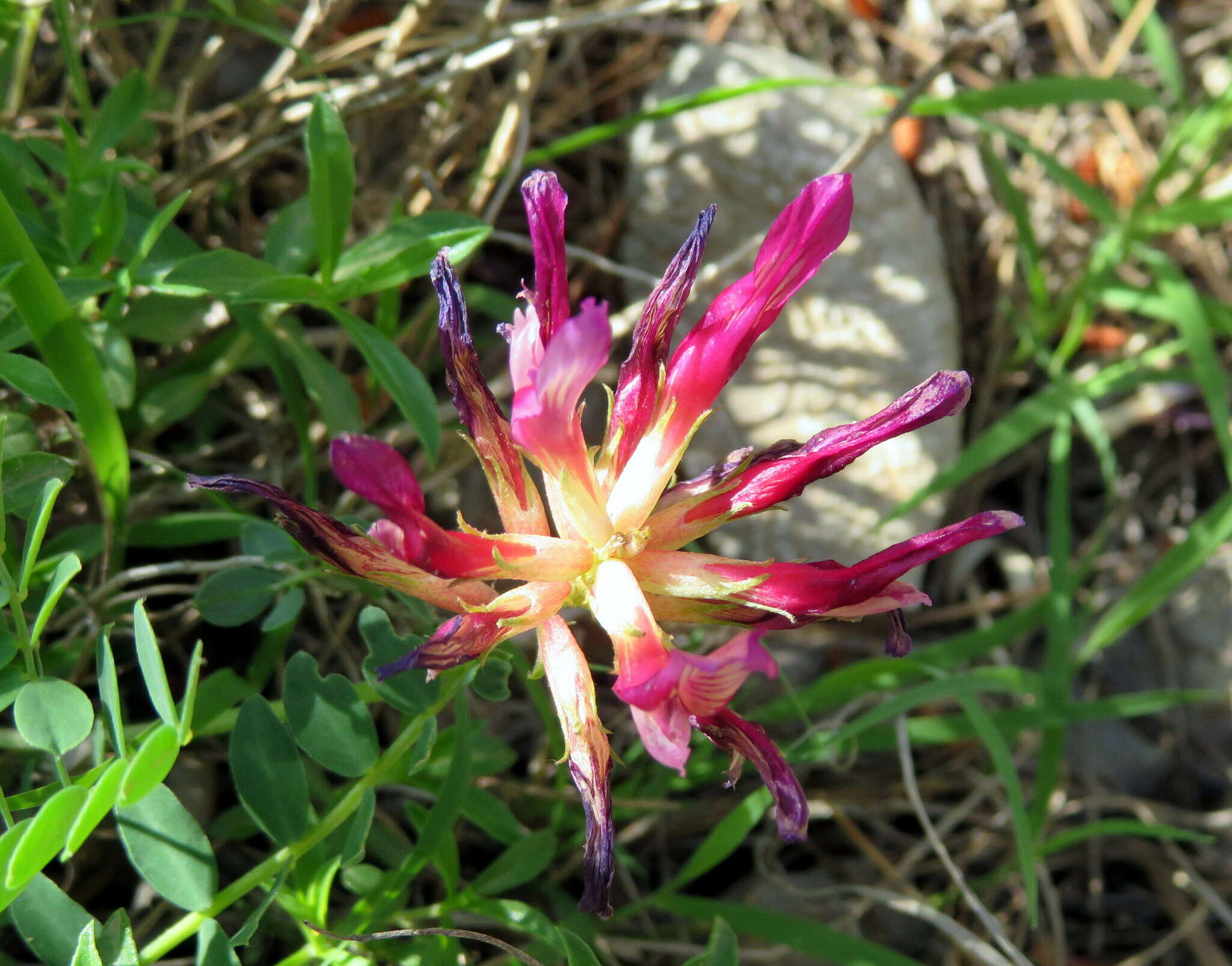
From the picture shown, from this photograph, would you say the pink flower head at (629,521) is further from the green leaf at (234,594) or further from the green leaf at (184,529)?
the green leaf at (184,529)

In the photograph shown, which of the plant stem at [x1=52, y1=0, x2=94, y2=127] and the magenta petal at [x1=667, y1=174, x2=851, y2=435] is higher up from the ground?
the plant stem at [x1=52, y1=0, x2=94, y2=127]

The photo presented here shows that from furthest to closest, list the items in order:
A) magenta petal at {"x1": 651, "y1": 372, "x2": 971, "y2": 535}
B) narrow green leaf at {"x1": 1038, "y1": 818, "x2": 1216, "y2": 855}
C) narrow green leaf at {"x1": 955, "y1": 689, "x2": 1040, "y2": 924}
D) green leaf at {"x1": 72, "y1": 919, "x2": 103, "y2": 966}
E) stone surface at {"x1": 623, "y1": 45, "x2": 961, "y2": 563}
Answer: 1. stone surface at {"x1": 623, "y1": 45, "x2": 961, "y2": 563}
2. narrow green leaf at {"x1": 1038, "y1": 818, "x2": 1216, "y2": 855}
3. narrow green leaf at {"x1": 955, "y1": 689, "x2": 1040, "y2": 924}
4. magenta petal at {"x1": 651, "y1": 372, "x2": 971, "y2": 535}
5. green leaf at {"x1": 72, "y1": 919, "x2": 103, "y2": 966}

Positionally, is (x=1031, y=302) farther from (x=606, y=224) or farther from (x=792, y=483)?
(x=792, y=483)

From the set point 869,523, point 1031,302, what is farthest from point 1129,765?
point 1031,302

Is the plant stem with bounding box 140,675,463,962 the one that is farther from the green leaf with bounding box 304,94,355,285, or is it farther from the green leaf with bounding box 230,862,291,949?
the green leaf with bounding box 304,94,355,285

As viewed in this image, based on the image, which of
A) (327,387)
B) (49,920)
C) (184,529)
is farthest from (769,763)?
(184,529)

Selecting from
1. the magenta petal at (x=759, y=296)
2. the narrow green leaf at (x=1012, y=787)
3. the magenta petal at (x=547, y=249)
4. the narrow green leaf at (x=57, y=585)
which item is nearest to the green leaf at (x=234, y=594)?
the narrow green leaf at (x=57, y=585)

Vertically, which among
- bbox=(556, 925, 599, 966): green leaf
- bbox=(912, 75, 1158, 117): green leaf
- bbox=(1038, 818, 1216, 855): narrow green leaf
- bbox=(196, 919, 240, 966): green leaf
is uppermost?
bbox=(912, 75, 1158, 117): green leaf

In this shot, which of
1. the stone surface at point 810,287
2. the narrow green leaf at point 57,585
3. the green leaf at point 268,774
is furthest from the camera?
the stone surface at point 810,287

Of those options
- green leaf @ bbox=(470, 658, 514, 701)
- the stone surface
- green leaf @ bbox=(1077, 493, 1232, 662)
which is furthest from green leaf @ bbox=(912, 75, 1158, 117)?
green leaf @ bbox=(470, 658, 514, 701)
